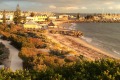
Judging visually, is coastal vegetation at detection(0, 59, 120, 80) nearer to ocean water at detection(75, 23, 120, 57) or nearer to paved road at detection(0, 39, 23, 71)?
paved road at detection(0, 39, 23, 71)

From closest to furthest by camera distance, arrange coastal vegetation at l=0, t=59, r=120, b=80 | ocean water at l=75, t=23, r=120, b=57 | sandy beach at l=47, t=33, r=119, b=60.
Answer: coastal vegetation at l=0, t=59, r=120, b=80 → sandy beach at l=47, t=33, r=119, b=60 → ocean water at l=75, t=23, r=120, b=57

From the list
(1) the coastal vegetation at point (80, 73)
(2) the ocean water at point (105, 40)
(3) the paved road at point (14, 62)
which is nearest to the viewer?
(1) the coastal vegetation at point (80, 73)

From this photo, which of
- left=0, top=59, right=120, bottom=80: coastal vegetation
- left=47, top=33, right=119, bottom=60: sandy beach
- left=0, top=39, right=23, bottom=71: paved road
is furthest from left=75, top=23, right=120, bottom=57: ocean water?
left=0, top=59, right=120, bottom=80: coastal vegetation

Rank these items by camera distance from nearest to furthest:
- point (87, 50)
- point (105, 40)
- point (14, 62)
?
point (14, 62) → point (87, 50) → point (105, 40)

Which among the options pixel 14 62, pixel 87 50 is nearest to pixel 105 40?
pixel 87 50

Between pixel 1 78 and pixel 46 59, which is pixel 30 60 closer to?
pixel 46 59

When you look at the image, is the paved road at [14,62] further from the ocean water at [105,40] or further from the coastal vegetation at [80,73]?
the ocean water at [105,40]

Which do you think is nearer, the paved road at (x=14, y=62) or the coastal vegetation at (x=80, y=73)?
the coastal vegetation at (x=80, y=73)

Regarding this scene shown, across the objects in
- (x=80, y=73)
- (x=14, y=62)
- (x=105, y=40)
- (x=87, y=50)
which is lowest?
(x=105, y=40)

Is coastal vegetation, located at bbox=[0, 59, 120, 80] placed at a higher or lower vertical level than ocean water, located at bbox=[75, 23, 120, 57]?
higher

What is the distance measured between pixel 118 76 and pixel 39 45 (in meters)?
25.9

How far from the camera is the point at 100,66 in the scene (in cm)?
1324

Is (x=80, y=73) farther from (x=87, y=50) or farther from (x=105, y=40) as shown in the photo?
(x=105, y=40)

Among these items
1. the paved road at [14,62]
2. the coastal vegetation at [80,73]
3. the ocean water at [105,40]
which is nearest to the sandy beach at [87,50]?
the ocean water at [105,40]
